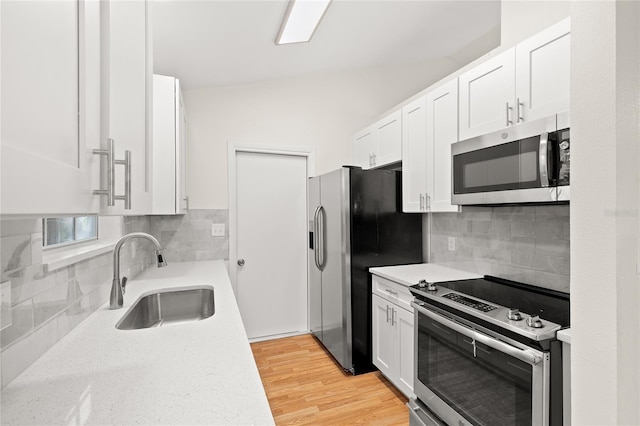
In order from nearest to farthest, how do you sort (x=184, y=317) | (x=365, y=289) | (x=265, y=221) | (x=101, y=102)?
(x=101, y=102), (x=184, y=317), (x=365, y=289), (x=265, y=221)

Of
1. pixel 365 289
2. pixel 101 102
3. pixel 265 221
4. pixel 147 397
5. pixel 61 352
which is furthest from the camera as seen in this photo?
pixel 265 221

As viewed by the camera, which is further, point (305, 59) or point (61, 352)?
point (305, 59)

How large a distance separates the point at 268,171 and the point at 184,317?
1758 millimetres

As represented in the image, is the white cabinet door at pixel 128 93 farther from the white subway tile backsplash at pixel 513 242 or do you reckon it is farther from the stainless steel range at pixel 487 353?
the white subway tile backsplash at pixel 513 242

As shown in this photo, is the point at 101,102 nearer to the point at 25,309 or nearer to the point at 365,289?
the point at 25,309

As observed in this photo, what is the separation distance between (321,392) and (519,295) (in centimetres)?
152

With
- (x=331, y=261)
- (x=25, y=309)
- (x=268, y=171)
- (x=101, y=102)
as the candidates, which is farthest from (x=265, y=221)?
(x=101, y=102)

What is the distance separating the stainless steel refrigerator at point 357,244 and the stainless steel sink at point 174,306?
1097 mm

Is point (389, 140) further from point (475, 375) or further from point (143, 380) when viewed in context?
point (143, 380)

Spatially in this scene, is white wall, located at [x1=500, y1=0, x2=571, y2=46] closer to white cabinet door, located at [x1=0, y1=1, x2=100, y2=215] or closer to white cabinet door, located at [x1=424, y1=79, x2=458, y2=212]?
white cabinet door, located at [x1=424, y1=79, x2=458, y2=212]

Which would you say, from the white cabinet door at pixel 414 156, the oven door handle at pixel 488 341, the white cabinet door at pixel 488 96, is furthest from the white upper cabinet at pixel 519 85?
the oven door handle at pixel 488 341

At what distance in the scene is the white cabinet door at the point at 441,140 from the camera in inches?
81.9

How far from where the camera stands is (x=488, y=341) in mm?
1364

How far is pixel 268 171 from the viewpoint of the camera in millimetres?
3289
